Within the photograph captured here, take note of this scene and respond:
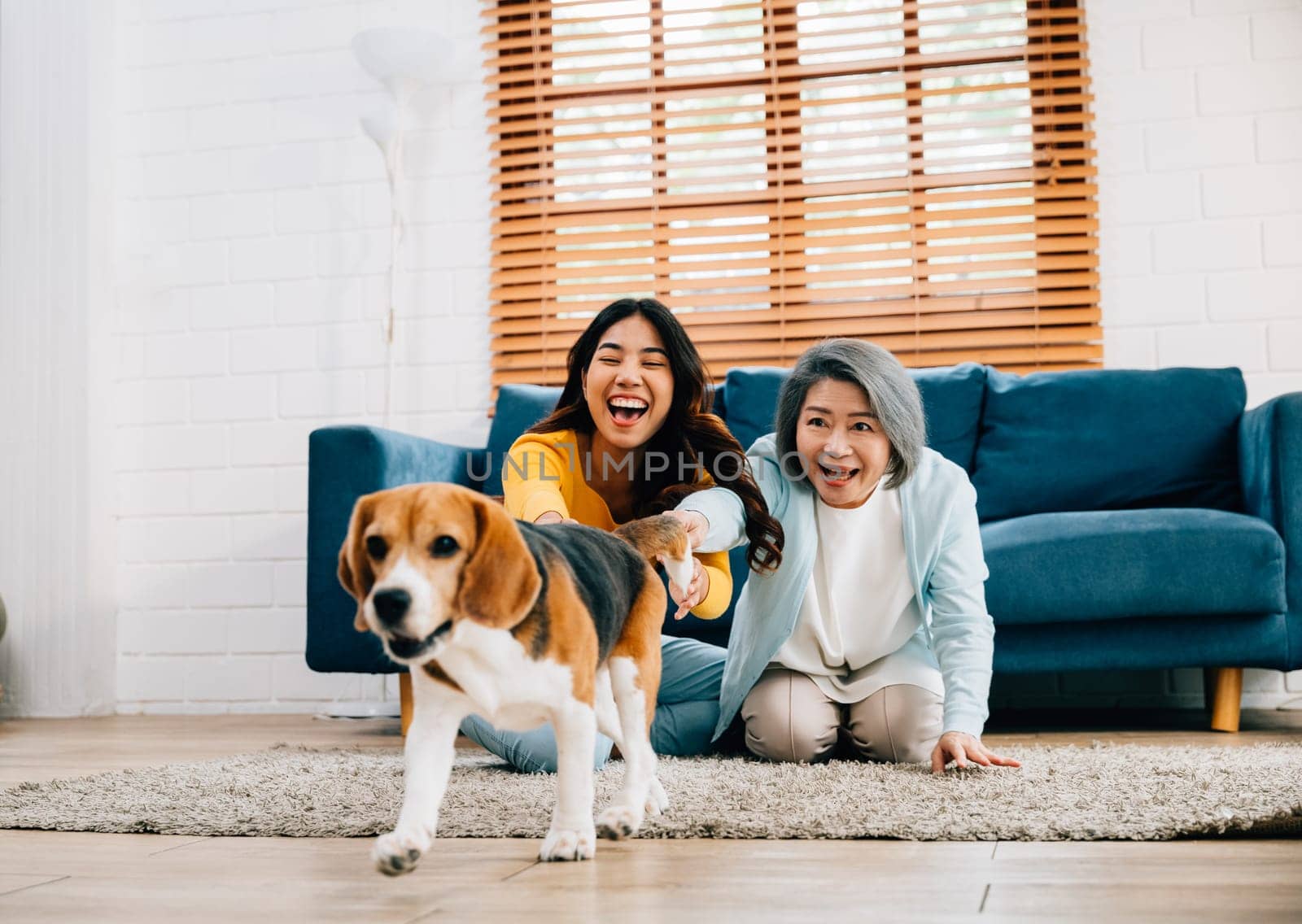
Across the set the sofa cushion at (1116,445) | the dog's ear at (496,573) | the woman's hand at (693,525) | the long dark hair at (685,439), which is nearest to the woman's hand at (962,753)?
the long dark hair at (685,439)

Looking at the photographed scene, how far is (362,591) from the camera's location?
3.29ft

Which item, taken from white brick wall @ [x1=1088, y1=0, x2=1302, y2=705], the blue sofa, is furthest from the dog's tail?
white brick wall @ [x1=1088, y1=0, x2=1302, y2=705]

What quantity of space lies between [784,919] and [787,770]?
31.5 inches

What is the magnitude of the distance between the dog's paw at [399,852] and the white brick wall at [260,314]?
7.66 feet

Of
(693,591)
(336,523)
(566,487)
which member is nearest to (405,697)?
(336,523)

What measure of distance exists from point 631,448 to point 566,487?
115 millimetres

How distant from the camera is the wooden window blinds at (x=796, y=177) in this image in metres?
3.12

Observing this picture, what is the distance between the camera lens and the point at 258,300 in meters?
3.43

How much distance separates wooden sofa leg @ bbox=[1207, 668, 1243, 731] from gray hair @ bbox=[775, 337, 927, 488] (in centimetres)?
101

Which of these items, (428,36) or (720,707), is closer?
(720,707)

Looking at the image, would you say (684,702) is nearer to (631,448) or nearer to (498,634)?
(631,448)

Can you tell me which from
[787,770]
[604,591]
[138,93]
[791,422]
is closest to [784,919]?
[604,591]

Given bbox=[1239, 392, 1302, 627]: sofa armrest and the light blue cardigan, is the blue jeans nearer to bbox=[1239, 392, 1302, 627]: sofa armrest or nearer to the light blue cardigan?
the light blue cardigan

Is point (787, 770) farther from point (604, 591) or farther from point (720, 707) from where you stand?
point (604, 591)
